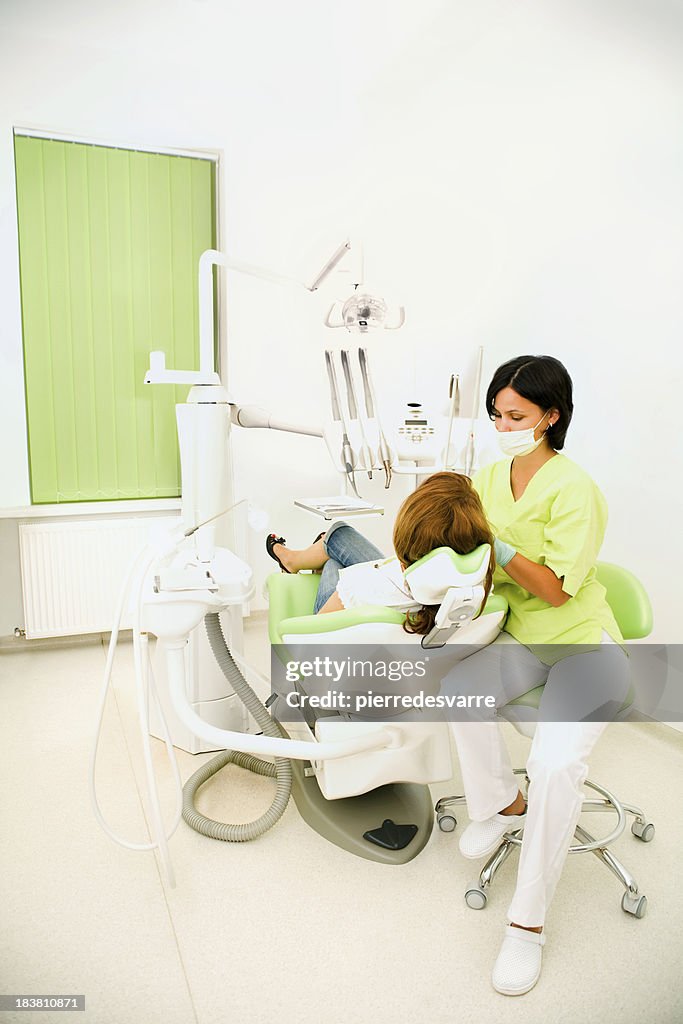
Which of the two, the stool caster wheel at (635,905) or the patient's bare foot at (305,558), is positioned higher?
the patient's bare foot at (305,558)

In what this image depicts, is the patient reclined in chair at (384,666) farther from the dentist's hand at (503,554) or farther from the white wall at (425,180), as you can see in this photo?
the white wall at (425,180)

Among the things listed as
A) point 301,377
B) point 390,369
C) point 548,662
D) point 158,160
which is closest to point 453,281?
point 390,369

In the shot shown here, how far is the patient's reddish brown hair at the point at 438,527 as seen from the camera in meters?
1.31

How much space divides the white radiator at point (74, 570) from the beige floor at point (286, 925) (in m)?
0.91

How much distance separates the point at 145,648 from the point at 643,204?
1.86m

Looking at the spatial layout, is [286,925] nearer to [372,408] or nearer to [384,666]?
[384,666]

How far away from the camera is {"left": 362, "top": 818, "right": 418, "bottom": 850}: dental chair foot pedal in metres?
1.65

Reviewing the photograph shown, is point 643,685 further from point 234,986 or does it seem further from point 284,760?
point 234,986

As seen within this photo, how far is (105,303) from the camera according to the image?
2.79 meters

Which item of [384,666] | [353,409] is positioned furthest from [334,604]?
[353,409]

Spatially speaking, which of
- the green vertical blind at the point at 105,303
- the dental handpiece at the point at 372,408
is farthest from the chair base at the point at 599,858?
the green vertical blind at the point at 105,303

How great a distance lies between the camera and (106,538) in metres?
2.84

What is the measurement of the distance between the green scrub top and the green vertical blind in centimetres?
173

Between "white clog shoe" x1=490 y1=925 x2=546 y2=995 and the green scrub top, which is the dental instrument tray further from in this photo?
"white clog shoe" x1=490 y1=925 x2=546 y2=995
